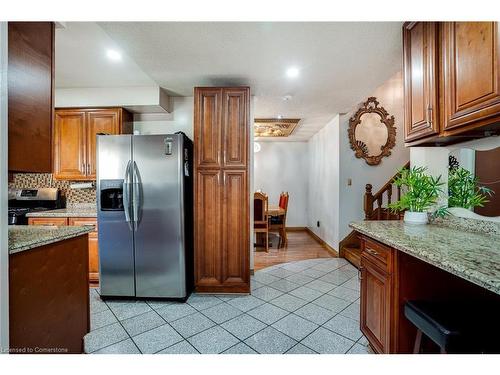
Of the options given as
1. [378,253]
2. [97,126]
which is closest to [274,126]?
[97,126]

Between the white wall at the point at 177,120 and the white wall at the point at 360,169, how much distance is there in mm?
2354

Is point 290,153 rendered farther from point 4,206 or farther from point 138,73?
point 4,206

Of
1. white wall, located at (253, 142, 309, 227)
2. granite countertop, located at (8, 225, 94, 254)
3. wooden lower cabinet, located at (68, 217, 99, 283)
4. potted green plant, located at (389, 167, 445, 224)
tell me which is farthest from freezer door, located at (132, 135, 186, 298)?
white wall, located at (253, 142, 309, 227)

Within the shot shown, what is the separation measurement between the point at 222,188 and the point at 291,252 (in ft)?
7.42

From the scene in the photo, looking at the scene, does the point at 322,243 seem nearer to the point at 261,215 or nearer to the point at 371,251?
the point at 261,215

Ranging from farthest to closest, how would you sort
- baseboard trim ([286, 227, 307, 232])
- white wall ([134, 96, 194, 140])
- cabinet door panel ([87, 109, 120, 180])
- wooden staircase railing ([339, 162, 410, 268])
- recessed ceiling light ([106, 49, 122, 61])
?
baseboard trim ([286, 227, 307, 232])
wooden staircase railing ([339, 162, 410, 268])
white wall ([134, 96, 194, 140])
cabinet door panel ([87, 109, 120, 180])
recessed ceiling light ([106, 49, 122, 61])

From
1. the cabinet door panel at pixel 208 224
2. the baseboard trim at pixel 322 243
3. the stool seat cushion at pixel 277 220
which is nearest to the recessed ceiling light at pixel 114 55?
the cabinet door panel at pixel 208 224

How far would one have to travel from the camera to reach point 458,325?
990mm

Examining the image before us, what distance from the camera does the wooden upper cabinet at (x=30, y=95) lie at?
1.09m

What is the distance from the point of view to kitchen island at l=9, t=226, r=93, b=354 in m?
1.07

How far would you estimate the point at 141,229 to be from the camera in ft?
7.79

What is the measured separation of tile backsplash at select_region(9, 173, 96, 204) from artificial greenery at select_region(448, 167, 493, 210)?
13.0 feet

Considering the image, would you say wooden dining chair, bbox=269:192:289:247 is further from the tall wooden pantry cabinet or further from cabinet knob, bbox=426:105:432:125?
cabinet knob, bbox=426:105:432:125
